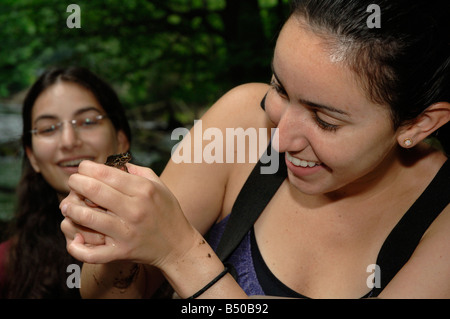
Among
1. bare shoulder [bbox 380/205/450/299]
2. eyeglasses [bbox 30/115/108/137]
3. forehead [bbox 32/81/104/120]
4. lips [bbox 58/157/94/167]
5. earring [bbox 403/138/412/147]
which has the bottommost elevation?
Answer: bare shoulder [bbox 380/205/450/299]

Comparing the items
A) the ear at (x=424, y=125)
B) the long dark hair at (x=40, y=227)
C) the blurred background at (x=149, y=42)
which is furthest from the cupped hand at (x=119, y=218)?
the blurred background at (x=149, y=42)

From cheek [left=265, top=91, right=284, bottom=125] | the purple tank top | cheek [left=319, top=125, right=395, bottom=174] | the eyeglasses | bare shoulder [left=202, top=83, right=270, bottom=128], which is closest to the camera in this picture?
cheek [left=319, top=125, right=395, bottom=174]

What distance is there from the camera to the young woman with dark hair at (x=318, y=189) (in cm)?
125

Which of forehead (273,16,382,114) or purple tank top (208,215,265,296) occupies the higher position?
forehead (273,16,382,114)

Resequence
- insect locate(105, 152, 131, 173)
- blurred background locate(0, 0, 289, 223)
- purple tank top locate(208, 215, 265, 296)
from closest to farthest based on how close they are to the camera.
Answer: insect locate(105, 152, 131, 173), purple tank top locate(208, 215, 265, 296), blurred background locate(0, 0, 289, 223)

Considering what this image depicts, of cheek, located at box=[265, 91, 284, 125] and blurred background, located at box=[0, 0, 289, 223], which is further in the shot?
blurred background, located at box=[0, 0, 289, 223]

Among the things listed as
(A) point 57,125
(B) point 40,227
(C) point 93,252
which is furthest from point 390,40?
(B) point 40,227

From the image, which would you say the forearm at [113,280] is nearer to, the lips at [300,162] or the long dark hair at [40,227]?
the lips at [300,162]

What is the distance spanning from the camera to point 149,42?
16.4ft

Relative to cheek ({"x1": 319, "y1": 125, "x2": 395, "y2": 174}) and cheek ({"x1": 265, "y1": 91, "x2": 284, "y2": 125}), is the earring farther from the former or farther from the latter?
cheek ({"x1": 265, "y1": 91, "x2": 284, "y2": 125})

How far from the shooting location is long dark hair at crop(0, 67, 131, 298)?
2695 millimetres

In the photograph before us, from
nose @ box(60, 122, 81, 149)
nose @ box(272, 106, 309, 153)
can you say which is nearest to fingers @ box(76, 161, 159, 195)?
nose @ box(272, 106, 309, 153)

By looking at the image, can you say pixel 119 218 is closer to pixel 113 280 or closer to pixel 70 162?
pixel 113 280

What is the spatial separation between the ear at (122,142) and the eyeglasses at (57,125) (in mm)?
220
